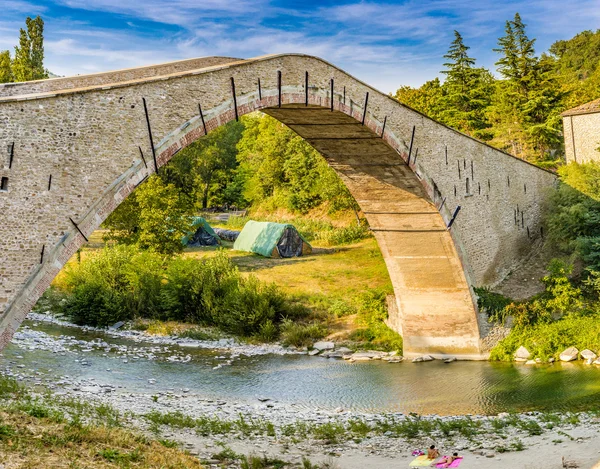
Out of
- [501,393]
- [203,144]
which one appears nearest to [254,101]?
[501,393]

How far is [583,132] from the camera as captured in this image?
87.6 feet

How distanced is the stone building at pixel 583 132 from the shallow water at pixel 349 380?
1181 centimetres

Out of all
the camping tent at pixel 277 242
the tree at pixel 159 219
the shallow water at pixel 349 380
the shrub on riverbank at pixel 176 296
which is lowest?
the shallow water at pixel 349 380

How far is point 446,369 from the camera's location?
18734 millimetres

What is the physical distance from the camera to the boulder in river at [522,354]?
18453 millimetres

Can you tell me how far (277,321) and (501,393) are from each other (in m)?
8.07

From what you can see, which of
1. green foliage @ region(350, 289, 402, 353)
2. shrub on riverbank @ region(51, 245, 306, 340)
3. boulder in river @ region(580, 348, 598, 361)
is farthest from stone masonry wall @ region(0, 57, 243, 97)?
boulder in river @ region(580, 348, 598, 361)

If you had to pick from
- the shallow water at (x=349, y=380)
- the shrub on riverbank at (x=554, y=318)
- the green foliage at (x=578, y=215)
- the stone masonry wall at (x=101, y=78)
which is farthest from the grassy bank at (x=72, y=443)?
the green foliage at (x=578, y=215)

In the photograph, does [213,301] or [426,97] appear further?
[426,97]

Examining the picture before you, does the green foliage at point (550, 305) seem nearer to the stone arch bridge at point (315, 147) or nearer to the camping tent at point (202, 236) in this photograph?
the stone arch bridge at point (315, 147)

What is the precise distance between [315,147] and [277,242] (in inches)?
597

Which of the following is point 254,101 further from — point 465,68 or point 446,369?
point 465,68

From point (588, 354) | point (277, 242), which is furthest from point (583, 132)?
point (277, 242)

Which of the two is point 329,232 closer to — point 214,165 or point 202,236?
point 202,236
